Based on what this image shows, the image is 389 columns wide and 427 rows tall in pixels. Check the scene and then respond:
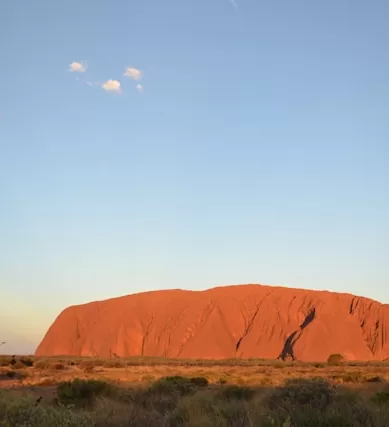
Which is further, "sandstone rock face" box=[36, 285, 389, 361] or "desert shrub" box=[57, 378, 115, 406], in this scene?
"sandstone rock face" box=[36, 285, 389, 361]

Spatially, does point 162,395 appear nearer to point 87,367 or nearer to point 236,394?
point 236,394

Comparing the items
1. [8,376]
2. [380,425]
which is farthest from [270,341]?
[380,425]

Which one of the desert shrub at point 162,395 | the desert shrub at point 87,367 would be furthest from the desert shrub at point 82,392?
the desert shrub at point 87,367

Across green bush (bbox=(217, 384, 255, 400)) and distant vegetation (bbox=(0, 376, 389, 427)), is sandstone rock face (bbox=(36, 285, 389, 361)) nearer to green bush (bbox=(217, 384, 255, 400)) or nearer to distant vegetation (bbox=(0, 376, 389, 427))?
green bush (bbox=(217, 384, 255, 400))

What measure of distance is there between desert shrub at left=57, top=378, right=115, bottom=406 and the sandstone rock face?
71723mm

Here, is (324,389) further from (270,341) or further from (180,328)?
(180,328)

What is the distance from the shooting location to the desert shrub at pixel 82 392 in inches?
588

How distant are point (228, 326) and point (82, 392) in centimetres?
8742

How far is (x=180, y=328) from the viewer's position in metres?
104

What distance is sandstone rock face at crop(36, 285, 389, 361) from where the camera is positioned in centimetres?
9062

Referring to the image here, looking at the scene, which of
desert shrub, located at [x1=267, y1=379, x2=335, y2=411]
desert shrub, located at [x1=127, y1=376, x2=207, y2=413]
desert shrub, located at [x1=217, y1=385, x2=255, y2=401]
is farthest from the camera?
desert shrub, located at [x1=217, y1=385, x2=255, y2=401]

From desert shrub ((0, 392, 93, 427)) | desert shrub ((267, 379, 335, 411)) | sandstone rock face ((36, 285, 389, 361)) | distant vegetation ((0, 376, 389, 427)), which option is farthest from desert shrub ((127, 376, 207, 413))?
sandstone rock face ((36, 285, 389, 361))

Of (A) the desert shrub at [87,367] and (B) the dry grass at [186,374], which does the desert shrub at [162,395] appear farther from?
(A) the desert shrub at [87,367]

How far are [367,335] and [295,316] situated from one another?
40.7 ft
